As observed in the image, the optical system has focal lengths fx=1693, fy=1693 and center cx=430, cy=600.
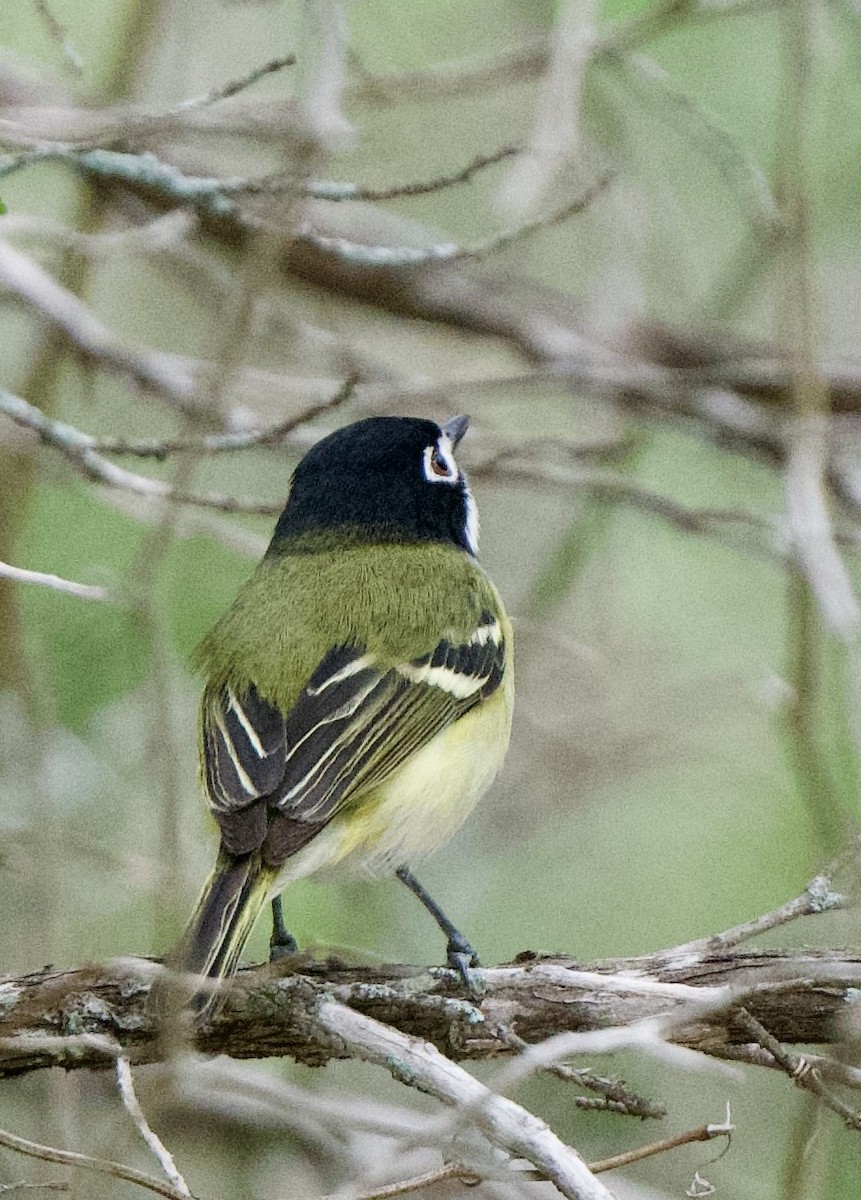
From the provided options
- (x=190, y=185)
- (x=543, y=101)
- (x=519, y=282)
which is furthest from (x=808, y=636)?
Result: (x=519, y=282)

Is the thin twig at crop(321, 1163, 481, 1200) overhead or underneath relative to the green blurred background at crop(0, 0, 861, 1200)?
underneath

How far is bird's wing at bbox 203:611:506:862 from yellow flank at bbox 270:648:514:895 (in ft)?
0.15

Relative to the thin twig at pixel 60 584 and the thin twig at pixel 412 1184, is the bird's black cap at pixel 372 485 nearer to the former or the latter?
the thin twig at pixel 60 584

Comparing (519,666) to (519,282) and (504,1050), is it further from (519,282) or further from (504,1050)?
(504,1050)

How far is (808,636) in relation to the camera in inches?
120


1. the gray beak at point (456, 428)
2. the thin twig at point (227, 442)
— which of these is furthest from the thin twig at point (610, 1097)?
the gray beak at point (456, 428)

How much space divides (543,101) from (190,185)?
4.73 ft

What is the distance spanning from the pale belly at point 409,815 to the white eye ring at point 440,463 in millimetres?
903

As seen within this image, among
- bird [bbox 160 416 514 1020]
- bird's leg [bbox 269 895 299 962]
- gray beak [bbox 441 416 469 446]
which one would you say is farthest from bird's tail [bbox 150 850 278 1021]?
gray beak [bbox 441 416 469 446]

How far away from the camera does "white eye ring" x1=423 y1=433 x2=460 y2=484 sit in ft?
15.2

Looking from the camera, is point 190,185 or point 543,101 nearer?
point 190,185

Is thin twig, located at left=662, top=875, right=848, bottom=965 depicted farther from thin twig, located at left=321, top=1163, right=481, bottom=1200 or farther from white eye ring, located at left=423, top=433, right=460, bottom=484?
white eye ring, located at left=423, top=433, right=460, bottom=484

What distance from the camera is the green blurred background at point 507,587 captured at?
4.60 metres

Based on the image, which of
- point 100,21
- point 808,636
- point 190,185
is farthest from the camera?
point 100,21
